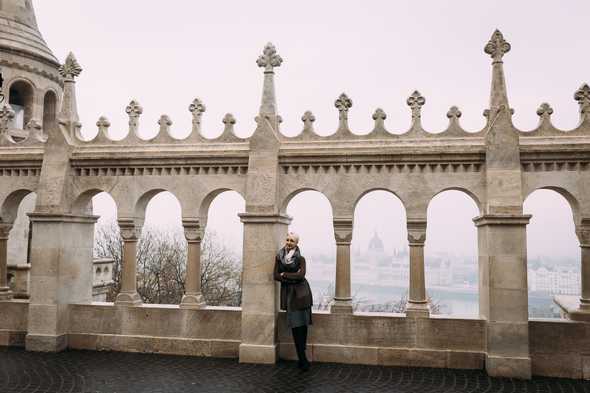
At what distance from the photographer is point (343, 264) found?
378 inches

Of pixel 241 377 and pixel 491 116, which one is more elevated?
pixel 491 116

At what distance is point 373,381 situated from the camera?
322 inches

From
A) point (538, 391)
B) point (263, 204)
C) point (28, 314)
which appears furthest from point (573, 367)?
point (28, 314)

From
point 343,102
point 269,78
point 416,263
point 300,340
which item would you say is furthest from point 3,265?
point 416,263

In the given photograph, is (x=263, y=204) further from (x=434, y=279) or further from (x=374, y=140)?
(x=434, y=279)

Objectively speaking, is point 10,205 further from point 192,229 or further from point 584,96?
point 584,96

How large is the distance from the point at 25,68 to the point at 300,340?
16549 mm

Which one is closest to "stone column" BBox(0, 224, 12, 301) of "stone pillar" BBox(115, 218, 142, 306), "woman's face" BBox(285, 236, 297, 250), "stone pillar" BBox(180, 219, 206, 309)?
"stone pillar" BBox(115, 218, 142, 306)

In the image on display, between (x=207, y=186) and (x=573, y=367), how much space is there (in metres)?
6.63

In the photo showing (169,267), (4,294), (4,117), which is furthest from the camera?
(169,267)

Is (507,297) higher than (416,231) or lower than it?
lower

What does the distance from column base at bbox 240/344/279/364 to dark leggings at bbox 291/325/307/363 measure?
2.02ft

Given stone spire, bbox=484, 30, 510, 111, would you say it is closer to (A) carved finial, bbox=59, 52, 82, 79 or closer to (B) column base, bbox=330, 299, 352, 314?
(B) column base, bbox=330, 299, 352, 314

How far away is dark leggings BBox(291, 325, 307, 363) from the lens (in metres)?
8.90
